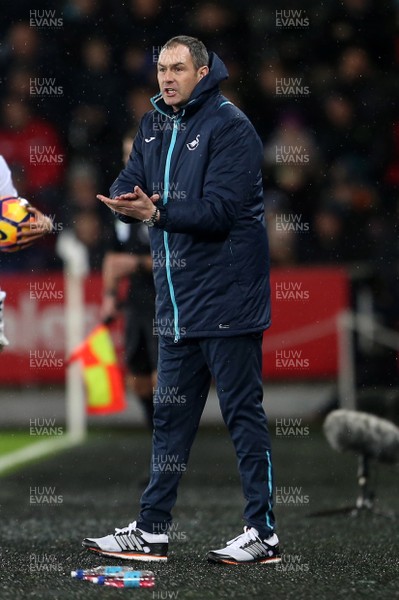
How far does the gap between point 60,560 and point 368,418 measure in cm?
233

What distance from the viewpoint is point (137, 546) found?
17.5 ft

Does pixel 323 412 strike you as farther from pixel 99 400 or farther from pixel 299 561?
pixel 299 561

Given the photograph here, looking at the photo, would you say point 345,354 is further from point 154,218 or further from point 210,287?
point 154,218

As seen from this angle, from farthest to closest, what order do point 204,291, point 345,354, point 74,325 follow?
point 345,354 < point 74,325 < point 204,291

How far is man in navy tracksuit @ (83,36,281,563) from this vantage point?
17.1ft

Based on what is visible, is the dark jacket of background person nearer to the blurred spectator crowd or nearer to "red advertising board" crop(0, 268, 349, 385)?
"red advertising board" crop(0, 268, 349, 385)

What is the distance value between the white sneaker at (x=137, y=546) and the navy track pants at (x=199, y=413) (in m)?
0.03

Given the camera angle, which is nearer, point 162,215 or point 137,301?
point 162,215

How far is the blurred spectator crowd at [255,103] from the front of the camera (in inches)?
472

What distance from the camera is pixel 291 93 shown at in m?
12.8

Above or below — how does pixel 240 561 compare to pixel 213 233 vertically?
below

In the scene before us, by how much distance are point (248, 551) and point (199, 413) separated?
605mm

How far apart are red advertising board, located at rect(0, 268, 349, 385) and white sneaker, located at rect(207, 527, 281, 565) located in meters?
6.07

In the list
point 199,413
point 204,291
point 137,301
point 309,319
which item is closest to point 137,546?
point 199,413
